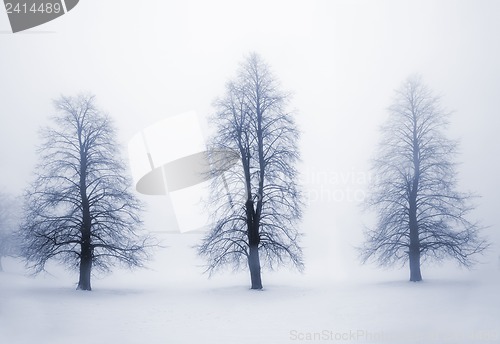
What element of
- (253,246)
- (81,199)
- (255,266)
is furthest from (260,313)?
(81,199)

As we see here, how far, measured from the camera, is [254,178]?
47.8 feet

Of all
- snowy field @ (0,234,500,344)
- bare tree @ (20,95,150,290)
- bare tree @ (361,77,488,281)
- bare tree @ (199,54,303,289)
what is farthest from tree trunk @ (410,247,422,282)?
bare tree @ (20,95,150,290)

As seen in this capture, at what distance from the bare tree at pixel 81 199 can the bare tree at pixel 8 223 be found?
462 centimetres

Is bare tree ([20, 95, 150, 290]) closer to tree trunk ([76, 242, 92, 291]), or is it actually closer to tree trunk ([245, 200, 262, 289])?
tree trunk ([76, 242, 92, 291])

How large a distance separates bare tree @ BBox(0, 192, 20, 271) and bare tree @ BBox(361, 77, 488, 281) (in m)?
20.3

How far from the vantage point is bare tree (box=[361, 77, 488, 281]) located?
50.0 ft

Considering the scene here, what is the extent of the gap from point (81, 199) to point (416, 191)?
16764 mm

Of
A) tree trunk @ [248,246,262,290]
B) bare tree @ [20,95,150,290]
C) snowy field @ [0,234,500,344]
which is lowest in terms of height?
snowy field @ [0,234,500,344]

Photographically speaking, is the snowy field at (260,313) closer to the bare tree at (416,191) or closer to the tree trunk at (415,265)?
the tree trunk at (415,265)

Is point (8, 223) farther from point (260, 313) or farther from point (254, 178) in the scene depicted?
point (260, 313)

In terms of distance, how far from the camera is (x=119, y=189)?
15211 mm

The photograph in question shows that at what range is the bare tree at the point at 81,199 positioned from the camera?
14102mm

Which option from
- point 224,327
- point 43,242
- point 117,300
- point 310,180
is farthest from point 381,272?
point 43,242

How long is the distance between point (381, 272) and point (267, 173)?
1110 centimetres
